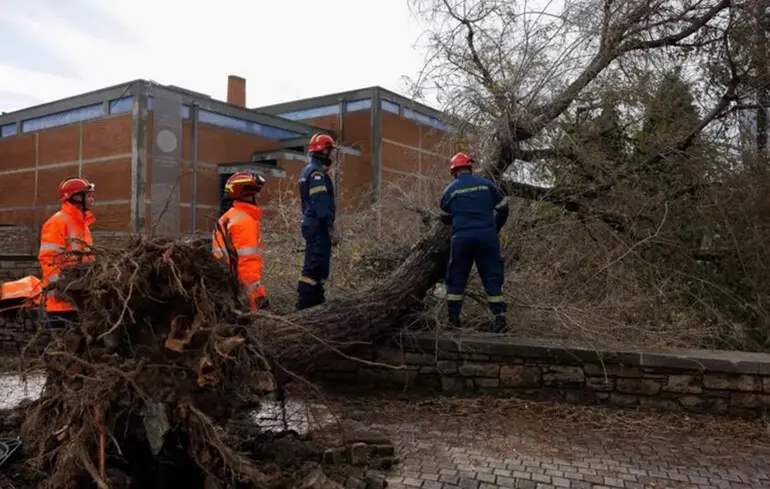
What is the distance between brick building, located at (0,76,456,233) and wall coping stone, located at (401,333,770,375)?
1108 cm

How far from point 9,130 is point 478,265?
23.5 meters

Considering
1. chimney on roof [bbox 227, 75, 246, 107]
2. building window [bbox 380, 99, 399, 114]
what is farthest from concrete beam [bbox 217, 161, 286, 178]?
chimney on roof [bbox 227, 75, 246, 107]

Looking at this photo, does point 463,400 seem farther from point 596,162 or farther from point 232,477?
point 596,162

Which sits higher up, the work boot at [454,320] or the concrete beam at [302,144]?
the concrete beam at [302,144]

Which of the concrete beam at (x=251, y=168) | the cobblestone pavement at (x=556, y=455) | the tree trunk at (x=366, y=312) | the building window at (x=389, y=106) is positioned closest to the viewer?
the cobblestone pavement at (x=556, y=455)

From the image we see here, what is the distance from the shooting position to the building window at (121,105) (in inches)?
737

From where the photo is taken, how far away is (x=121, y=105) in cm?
1908

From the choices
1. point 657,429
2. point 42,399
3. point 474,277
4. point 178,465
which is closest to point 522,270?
point 474,277

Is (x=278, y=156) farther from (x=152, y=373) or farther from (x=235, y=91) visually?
(x=152, y=373)

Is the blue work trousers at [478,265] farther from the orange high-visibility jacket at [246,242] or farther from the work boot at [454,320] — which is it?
the orange high-visibility jacket at [246,242]

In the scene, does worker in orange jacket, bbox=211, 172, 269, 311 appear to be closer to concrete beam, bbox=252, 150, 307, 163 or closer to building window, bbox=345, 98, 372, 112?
concrete beam, bbox=252, 150, 307, 163

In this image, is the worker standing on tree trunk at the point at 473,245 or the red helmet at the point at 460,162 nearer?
the worker standing on tree trunk at the point at 473,245

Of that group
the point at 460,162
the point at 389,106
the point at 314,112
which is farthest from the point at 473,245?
the point at 314,112

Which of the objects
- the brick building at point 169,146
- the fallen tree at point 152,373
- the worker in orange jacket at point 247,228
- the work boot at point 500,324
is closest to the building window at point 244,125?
the brick building at point 169,146
